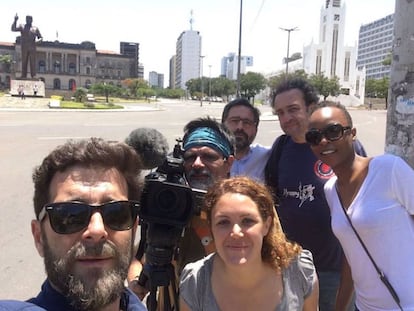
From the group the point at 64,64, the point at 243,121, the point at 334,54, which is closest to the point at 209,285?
the point at 243,121

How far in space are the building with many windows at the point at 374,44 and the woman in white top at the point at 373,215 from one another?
558 ft

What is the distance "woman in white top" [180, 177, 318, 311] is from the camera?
179 centimetres

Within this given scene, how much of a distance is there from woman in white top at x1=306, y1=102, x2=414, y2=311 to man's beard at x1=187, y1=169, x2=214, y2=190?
553 mm

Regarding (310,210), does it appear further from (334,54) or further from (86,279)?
(334,54)

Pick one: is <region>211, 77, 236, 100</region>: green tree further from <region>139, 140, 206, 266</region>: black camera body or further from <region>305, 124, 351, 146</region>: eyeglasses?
<region>139, 140, 206, 266</region>: black camera body

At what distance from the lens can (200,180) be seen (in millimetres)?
2080

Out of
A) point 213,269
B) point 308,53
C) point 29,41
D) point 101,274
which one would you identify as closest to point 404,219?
point 213,269

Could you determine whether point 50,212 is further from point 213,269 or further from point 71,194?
point 213,269

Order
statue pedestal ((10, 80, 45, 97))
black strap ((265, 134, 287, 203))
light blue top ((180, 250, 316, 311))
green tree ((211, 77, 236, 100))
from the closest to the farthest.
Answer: light blue top ((180, 250, 316, 311))
black strap ((265, 134, 287, 203))
statue pedestal ((10, 80, 45, 97))
green tree ((211, 77, 236, 100))

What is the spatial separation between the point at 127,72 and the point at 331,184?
111773 millimetres

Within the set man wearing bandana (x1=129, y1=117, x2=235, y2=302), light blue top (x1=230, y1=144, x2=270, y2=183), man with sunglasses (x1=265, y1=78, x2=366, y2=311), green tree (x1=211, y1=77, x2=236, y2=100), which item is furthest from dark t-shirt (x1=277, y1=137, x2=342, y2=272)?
green tree (x1=211, y1=77, x2=236, y2=100)

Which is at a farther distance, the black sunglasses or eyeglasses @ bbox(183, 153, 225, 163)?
eyeglasses @ bbox(183, 153, 225, 163)

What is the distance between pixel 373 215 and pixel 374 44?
188313mm

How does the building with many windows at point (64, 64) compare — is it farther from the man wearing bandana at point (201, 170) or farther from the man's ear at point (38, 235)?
the man's ear at point (38, 235)
